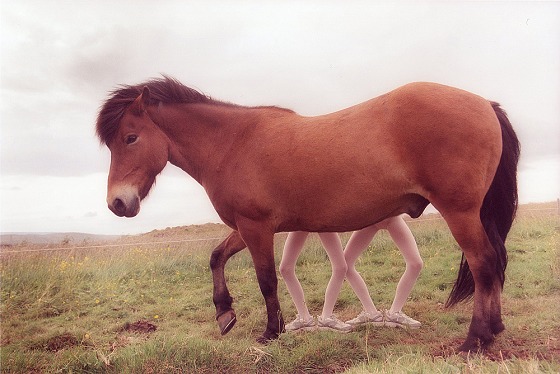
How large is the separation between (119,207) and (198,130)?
33.8 inches

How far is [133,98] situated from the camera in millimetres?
3473

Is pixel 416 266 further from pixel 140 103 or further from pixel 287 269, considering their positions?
pixel 140 103

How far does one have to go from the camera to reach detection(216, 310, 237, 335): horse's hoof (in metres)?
3.28

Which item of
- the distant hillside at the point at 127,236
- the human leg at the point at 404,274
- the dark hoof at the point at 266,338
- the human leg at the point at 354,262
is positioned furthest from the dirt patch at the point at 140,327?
the human leg at the point at 404,274

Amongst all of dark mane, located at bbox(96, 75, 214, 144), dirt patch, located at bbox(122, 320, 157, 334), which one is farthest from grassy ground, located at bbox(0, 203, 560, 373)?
dark mane, located at bbox(96, 75, 214, 144)

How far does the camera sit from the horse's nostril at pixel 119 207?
324cm

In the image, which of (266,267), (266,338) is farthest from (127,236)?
(266,338)

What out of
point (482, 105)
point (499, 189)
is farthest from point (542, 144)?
point (482, 105)

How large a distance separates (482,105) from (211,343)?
237 cm

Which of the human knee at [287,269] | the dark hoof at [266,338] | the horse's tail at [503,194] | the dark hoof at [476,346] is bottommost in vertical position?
the dark hoof at [476,346]

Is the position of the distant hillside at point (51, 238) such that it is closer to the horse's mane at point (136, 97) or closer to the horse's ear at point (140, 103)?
the horse's mane at point (136, 97)

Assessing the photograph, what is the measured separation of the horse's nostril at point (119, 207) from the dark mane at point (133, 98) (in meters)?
0.50

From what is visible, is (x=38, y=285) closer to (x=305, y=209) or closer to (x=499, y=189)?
(x=305, y=209)

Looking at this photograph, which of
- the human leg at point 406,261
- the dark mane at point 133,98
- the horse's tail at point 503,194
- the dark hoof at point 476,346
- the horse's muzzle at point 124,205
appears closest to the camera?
the dark hoof at point 476,346
